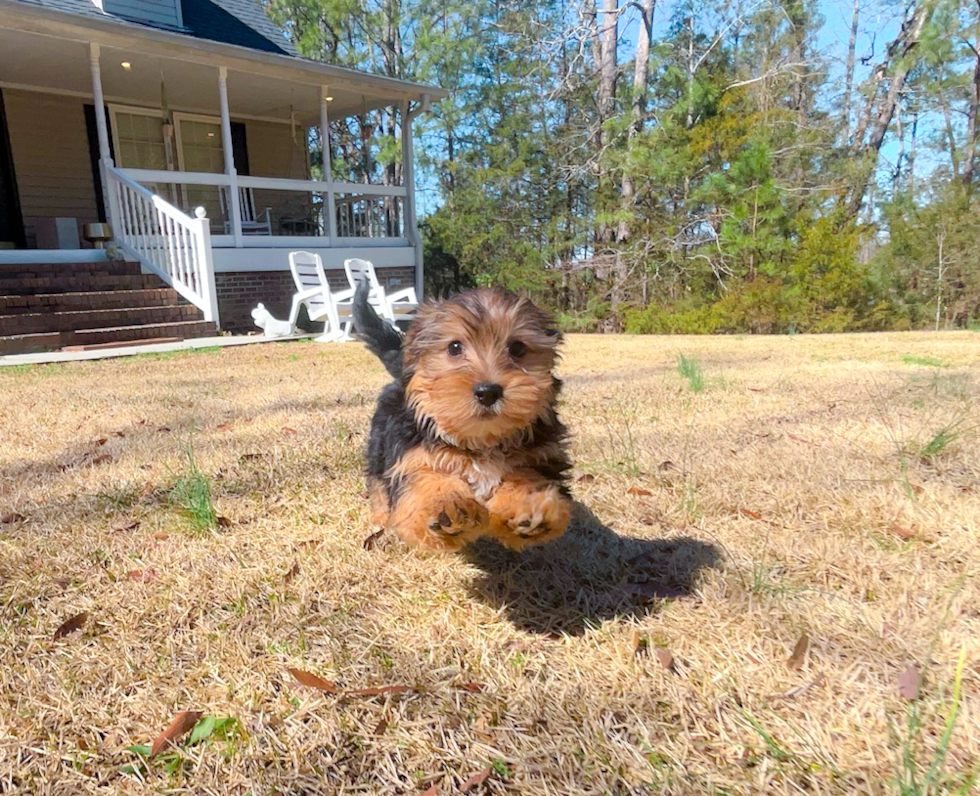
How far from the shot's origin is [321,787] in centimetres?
144

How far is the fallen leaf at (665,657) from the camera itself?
1834 millimetres

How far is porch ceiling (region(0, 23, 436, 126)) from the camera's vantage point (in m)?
11.9

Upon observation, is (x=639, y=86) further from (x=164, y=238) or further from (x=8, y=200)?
(x=8, y=200)

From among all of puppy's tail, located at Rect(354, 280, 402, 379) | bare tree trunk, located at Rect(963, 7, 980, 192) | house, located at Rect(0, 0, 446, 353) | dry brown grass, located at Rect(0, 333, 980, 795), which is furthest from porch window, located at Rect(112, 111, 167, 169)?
bare tree trunk, located at Rect(963, 7, 980, 192)

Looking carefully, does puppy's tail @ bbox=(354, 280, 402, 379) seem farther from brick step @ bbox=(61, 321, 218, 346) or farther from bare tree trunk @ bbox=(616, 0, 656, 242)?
bare tree trunk @ bbox=(616, 0, 656, 242)

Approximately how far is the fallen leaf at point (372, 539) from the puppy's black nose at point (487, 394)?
40.1 inches

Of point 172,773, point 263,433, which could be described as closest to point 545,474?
point 172,773

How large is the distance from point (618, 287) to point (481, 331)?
53.3 ft

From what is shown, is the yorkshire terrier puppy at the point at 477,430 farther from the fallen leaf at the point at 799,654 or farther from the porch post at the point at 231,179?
the porch post at the point at 231,179

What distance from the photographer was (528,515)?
6.37 ft

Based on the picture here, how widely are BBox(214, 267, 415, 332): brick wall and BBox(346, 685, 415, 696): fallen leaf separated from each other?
12.0m

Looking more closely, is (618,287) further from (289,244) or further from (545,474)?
(545,474)

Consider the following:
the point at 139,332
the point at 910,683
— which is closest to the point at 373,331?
the point at 910,683

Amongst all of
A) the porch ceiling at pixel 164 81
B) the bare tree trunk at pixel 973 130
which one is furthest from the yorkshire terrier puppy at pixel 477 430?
the bare tree trunk at pixel 973 130
